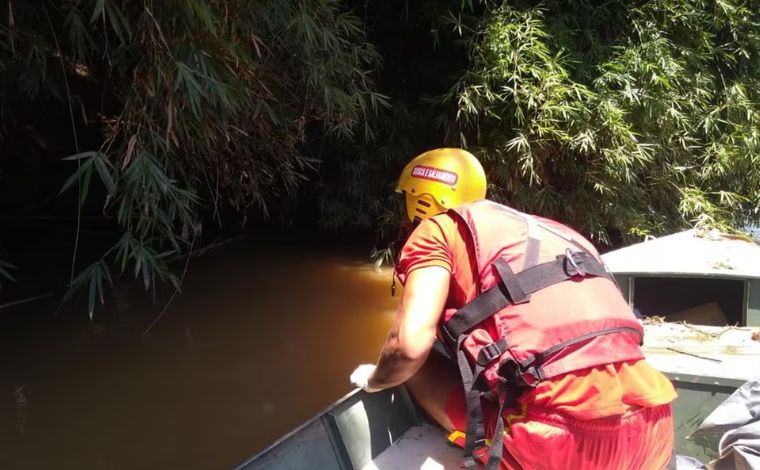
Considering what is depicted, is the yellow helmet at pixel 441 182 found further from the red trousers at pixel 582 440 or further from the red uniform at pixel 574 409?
the red trousers at pixel 582 440

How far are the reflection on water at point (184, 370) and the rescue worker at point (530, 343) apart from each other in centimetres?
216

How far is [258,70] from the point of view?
12.6 ft

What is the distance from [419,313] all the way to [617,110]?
15.3 ft

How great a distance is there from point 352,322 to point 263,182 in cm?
140

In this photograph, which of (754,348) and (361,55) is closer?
(754,348)

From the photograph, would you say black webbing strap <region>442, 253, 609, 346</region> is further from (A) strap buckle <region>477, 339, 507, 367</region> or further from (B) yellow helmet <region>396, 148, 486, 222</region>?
(B) yellow helmet <region>396, 148, 486, 222</region>

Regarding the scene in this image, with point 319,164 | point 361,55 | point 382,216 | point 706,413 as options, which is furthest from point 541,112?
point 706,413

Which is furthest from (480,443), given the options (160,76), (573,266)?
(160,76)

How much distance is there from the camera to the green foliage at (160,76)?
280 cm

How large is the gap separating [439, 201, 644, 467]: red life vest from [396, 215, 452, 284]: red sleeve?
71 mm

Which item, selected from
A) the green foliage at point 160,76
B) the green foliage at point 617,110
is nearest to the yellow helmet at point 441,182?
the green foliage at point 160,76

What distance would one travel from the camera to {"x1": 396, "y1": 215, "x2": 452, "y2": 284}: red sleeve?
5.06ft

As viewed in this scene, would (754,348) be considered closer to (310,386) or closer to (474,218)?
(474,218)

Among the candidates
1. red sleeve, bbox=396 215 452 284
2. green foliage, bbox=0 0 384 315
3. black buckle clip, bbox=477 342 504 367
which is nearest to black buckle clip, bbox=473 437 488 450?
black buckle clip, bbox=477 342 504 367
